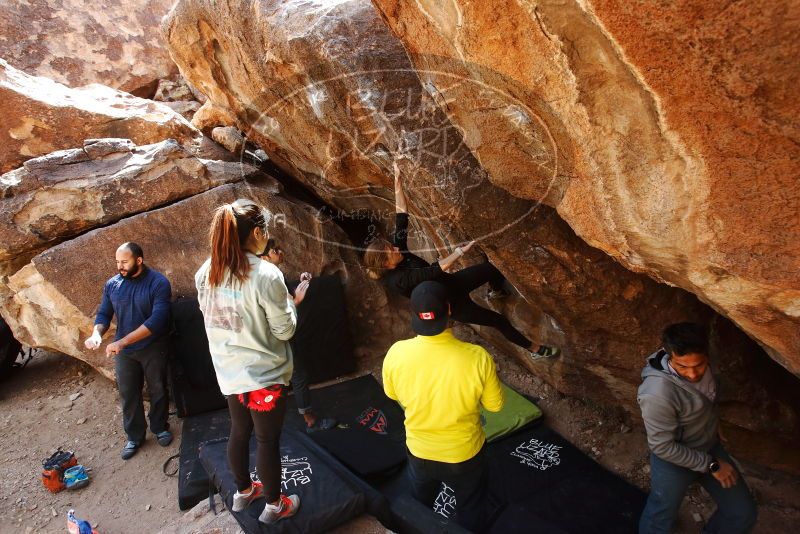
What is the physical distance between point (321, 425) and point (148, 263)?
2100mm

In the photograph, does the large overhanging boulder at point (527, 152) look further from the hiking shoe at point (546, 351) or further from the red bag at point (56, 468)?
the red bag at point (56, 468)

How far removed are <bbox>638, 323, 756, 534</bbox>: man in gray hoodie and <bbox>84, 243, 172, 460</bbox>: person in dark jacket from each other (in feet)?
10.9

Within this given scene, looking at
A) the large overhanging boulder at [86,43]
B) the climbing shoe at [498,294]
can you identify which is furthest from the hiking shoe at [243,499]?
the large overhanging boulder at [86,43]

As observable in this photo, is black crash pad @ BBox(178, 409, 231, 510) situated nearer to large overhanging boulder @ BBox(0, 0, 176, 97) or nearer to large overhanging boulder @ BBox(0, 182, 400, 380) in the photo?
large overhanging boulder @ BBox(0, 182, 400, 380)

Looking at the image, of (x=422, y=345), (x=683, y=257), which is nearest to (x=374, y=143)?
(x=422, y=345)

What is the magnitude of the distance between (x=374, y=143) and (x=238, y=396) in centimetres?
192

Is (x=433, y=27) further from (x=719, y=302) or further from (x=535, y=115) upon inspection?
(x=719, y=302)

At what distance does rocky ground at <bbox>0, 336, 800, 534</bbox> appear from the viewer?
125 inches

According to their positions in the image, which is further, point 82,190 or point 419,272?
point 82,190

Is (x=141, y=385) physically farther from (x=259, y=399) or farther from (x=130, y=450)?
(x=259, y=399)

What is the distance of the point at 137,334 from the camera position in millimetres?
3920

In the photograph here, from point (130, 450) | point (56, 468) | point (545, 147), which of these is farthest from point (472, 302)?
point (56, 468)

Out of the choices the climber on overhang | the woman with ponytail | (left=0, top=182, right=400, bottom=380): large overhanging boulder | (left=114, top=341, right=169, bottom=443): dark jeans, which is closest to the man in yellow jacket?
the woman with ponytail

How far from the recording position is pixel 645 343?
3.41 metres
